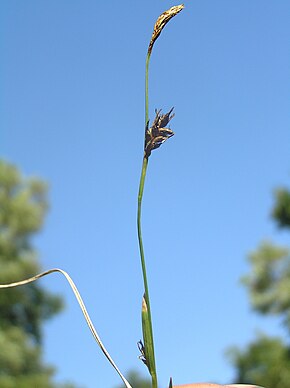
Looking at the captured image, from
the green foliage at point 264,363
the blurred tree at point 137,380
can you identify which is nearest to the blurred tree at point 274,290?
the green foliage at point 264,363

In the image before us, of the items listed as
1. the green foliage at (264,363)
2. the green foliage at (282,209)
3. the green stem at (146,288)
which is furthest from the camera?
the green foliage at (264,363)

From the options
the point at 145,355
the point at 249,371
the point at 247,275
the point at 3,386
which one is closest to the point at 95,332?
the point at 145,355

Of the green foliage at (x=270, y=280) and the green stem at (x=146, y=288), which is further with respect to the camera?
the green foliage at (x=270, y=280)

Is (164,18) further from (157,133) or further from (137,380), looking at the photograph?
(137,380)

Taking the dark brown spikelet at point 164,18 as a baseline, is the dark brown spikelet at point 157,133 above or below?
below

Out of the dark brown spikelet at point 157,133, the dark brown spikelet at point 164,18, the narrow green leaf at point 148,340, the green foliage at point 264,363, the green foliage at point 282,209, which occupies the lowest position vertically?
the narrow green leaf at point 148,340

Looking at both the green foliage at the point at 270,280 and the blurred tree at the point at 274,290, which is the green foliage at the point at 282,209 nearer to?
the blurred tree at the point at 274,290

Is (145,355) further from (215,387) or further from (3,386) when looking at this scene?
(3,386)

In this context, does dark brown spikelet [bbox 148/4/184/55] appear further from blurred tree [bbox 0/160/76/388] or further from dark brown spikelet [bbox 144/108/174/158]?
blurred tree [bbox 0/160/76/388]
